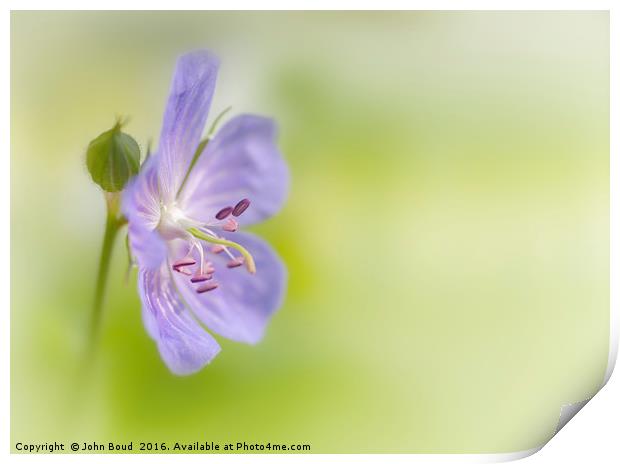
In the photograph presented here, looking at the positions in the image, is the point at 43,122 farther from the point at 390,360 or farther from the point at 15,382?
the point at 390,360

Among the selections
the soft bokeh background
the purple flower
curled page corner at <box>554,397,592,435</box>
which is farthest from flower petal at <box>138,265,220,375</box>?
curled page corner at <box>554,397,592,435</box>

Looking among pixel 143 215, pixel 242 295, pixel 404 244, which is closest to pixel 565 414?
pixel 404 244

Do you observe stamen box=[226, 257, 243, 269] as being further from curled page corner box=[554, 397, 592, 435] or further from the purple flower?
curled page corner box=[554, 397, 592, 435]
